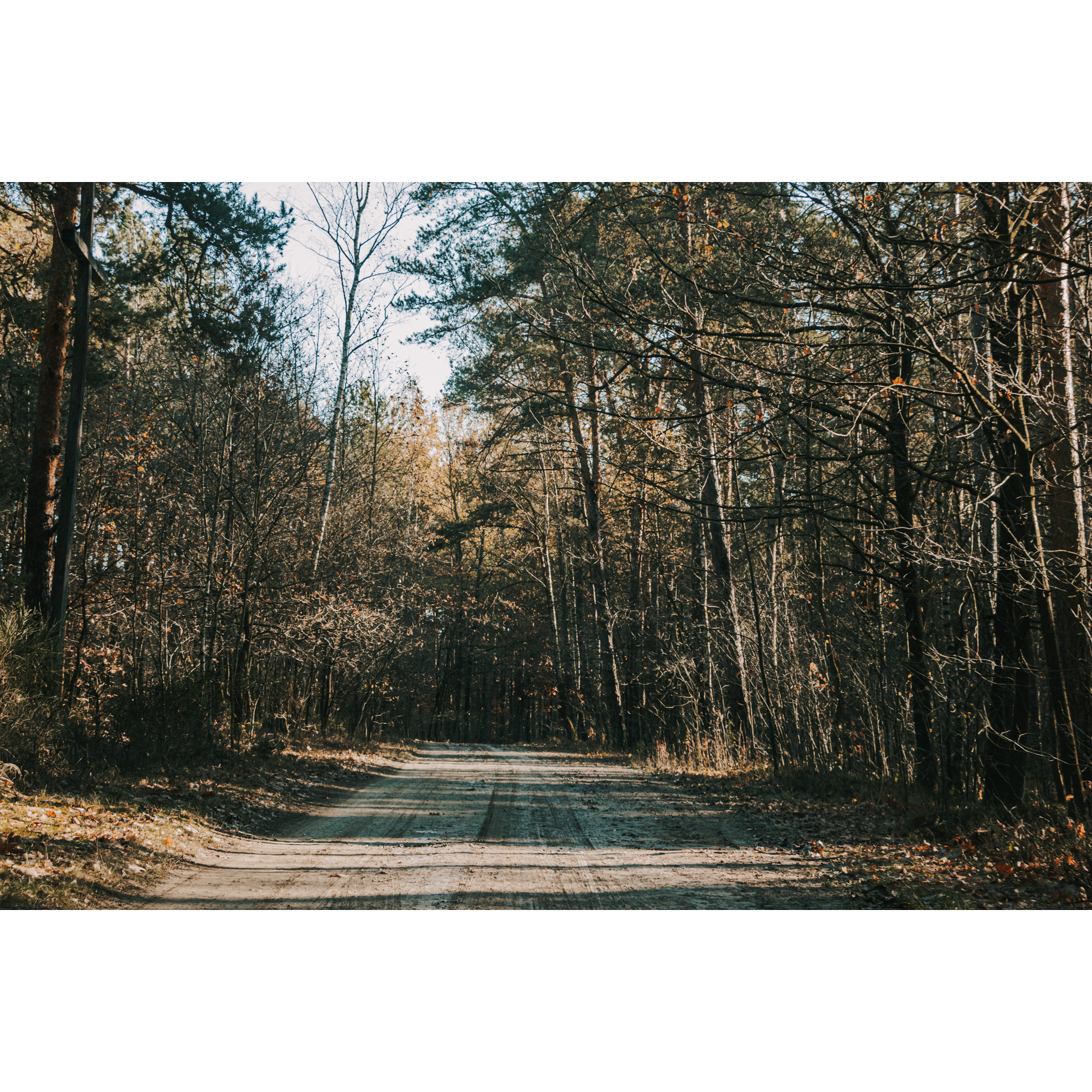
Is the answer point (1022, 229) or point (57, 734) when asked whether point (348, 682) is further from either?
point (1022, 229)

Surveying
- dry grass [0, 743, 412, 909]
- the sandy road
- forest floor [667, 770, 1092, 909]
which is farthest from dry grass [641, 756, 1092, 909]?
dry grass [0, 743, 412, 909]

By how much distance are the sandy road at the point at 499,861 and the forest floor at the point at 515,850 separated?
0.08 feet

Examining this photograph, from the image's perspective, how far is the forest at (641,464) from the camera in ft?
19.6

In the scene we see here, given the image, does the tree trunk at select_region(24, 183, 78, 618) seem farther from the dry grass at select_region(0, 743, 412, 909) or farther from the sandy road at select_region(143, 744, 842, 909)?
the sandy road at select_region(143, 744, 842, 909)

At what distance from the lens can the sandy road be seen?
477cm

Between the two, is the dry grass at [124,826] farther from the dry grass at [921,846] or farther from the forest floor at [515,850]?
the dry grass at [921,846]

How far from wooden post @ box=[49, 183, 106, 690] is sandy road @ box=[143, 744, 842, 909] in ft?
14.2

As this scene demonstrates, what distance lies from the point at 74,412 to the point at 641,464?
7.28 metres

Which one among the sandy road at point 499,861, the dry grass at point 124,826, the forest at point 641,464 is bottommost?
the sandy road at point 499,861

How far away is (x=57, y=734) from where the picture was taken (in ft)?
25.1

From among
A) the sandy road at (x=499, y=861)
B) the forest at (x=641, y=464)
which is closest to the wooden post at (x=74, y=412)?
the forest at (x=641, y=464)

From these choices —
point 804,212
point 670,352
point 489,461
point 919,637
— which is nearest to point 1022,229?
point 804,212

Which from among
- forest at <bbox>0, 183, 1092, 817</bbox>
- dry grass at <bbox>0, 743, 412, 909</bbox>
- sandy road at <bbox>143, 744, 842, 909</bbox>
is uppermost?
forest at <bbox>0, 183, 1092, 817</bbox>

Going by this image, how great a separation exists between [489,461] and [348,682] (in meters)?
9.37
